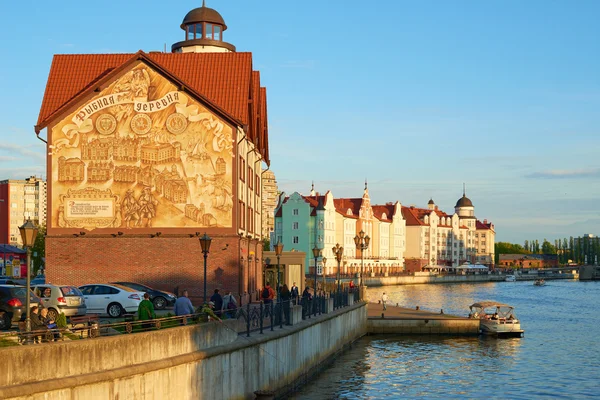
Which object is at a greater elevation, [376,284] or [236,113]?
[236,113]

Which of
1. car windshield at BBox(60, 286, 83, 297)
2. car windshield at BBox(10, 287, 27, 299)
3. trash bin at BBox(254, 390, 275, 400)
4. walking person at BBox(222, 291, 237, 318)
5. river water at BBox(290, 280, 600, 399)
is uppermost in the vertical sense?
car windshield at BBox(10, 287, 27, 299)

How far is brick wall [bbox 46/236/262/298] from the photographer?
51781mm

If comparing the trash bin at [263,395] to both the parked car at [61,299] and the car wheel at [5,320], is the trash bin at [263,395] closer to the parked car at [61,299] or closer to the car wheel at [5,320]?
the car wheel at [5,320]

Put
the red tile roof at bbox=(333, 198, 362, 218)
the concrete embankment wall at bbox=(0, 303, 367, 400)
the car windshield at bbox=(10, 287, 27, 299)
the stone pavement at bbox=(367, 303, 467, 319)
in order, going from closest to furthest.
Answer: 1. the concrete embankment wall at bbox=(0, 303, 367, 400)
2. the car windshield at bbox=(10, 287, 27, 299)
3. the stone pavement at bbox=(367, 303, 467, 319)
4. the red tile roof at bbox=(333, 198, 362, 218)

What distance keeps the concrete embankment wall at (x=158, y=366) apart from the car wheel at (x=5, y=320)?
24.1 ft

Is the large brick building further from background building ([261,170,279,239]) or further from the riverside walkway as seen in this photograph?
background building ([261,170,279,239])

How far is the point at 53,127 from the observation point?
5209cm

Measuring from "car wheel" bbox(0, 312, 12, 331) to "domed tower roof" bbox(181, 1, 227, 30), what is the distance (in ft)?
129

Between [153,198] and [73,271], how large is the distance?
20.3 feet

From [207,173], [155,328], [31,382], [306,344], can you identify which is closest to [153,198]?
[207,173]

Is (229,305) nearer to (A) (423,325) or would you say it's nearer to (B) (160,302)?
(B) (160,302)

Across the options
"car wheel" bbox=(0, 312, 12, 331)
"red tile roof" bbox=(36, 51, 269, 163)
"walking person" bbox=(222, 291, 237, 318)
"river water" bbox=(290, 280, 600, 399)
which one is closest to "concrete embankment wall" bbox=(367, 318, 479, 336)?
"river water" bbox=(290, 280, 600, 399)

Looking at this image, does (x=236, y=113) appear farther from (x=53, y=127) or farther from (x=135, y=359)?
(x=135, y=359)

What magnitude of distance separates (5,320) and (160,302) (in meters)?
16.3
